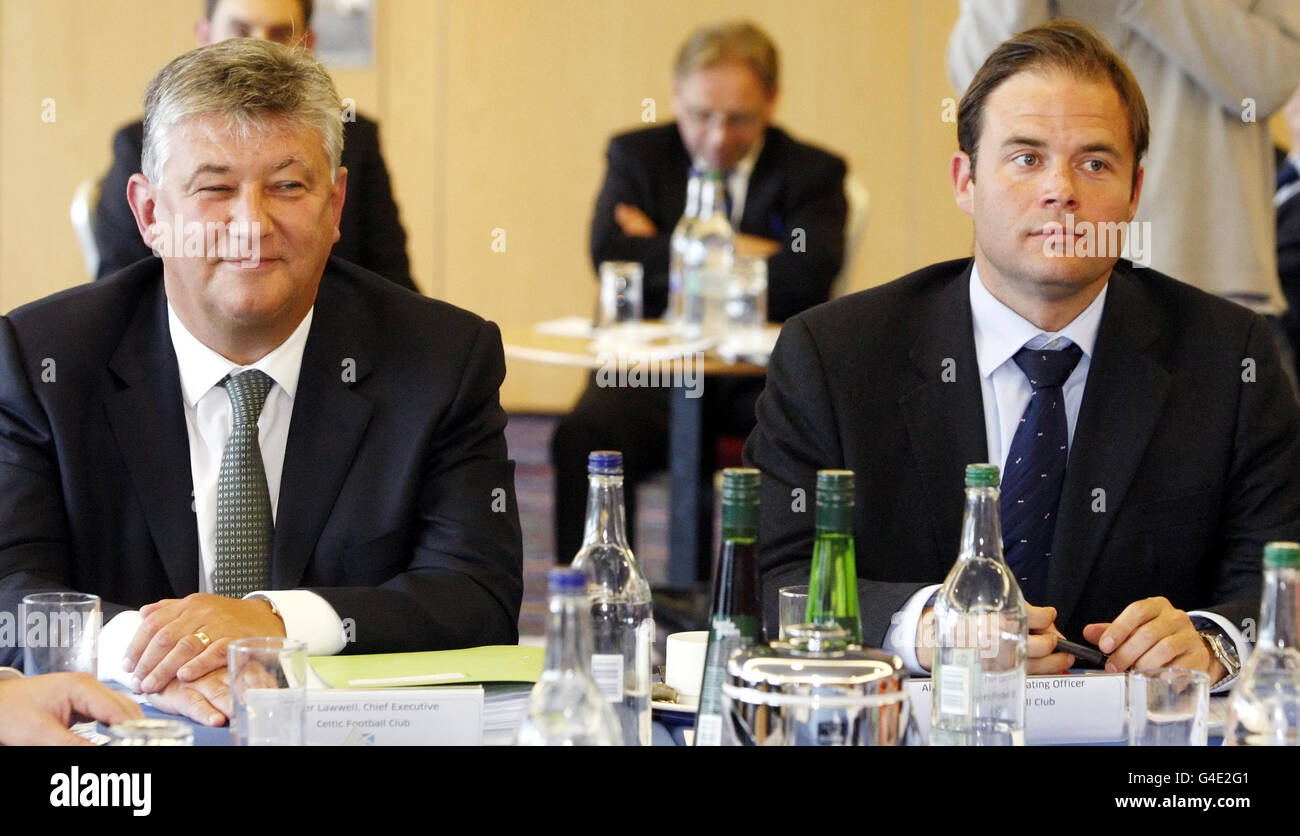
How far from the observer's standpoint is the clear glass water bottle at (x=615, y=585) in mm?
1394

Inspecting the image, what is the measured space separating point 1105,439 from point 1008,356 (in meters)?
0.17

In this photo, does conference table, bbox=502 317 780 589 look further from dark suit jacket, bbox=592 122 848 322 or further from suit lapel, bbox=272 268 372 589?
suit lapel, bbox=272 268 372 589

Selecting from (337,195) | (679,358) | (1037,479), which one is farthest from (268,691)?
(679,358)

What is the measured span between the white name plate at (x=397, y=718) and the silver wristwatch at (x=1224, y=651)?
86 centimetres

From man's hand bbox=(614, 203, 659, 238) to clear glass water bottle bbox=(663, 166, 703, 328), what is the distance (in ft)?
0.55

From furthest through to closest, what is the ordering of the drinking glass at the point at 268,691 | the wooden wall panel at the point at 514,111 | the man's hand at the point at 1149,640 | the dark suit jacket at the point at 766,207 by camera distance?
the wooden wall panel at the point at 514,111
the dark suit jacket at the point at 766,207
the man's hand at the point at 1149,640
the drinking glass at the point at 268,691

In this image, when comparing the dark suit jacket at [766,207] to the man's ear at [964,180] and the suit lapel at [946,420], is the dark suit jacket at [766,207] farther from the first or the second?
the suit lapel at [946,420]

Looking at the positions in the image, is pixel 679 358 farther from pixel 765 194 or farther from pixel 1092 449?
pixel 1092 449

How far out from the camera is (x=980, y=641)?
1.46m

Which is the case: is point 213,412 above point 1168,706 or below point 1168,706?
above

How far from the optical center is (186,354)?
2109 millimetres

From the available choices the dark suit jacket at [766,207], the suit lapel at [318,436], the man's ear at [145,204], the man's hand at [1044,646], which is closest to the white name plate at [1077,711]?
the man's hand at [1044,646]

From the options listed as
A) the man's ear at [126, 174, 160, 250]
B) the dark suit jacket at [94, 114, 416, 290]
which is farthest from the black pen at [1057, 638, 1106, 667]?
the dark suit jacket at [94, 114, 416, 290]

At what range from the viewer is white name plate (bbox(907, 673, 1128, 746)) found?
1.41 m
